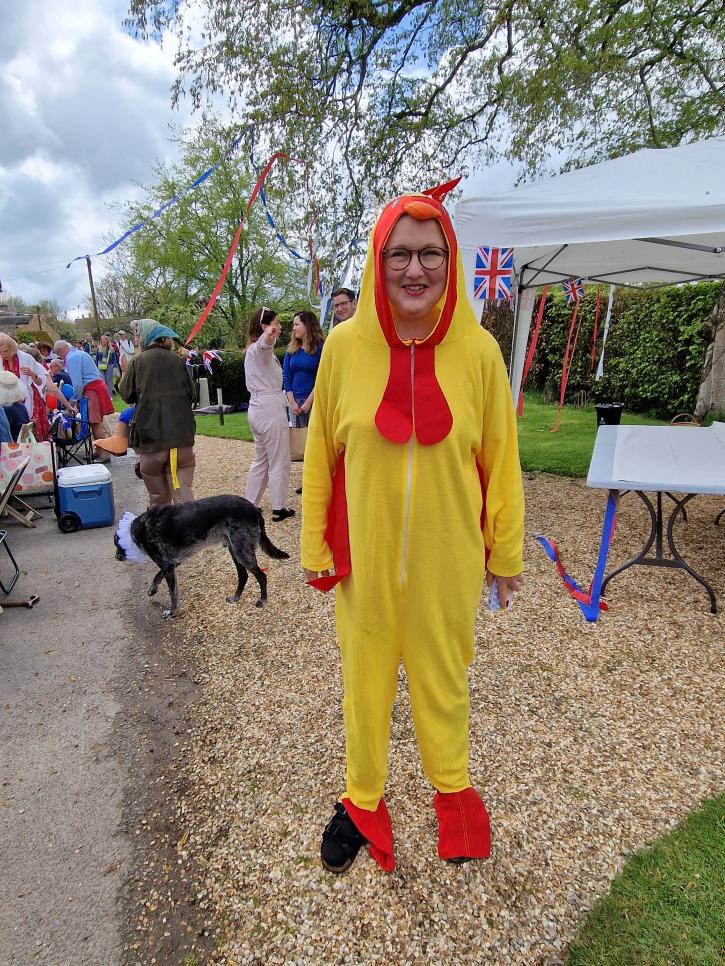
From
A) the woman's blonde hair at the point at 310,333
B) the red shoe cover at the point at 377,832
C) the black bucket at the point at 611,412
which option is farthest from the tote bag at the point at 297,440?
the black bucket at the point at 611,412

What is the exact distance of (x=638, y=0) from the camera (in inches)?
282

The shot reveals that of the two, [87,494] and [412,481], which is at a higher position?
[412,481]

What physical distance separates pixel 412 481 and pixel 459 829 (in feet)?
4.19

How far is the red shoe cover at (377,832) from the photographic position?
1836 millimetres

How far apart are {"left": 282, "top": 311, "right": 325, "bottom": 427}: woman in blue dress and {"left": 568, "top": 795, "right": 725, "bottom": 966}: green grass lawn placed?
436 centimetres

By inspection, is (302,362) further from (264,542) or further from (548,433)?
(548,433)

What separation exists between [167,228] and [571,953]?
22551 mm

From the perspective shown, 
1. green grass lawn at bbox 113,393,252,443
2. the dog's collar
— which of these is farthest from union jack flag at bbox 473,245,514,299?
green grass lawn at bbox 113,393,252,443

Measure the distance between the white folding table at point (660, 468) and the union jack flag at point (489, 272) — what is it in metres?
1.67

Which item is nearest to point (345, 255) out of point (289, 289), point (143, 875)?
point (143, 875)

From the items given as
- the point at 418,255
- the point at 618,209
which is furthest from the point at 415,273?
the point at 618,209

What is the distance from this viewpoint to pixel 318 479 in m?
1.70

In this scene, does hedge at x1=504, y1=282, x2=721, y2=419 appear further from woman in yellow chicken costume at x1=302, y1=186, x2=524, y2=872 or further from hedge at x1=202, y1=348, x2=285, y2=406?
woman in yellow chicken costume at x1=302, y1=186, x2=524, y2=872

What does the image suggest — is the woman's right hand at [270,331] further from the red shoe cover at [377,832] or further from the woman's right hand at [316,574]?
the red shoe cover at [377,832]
